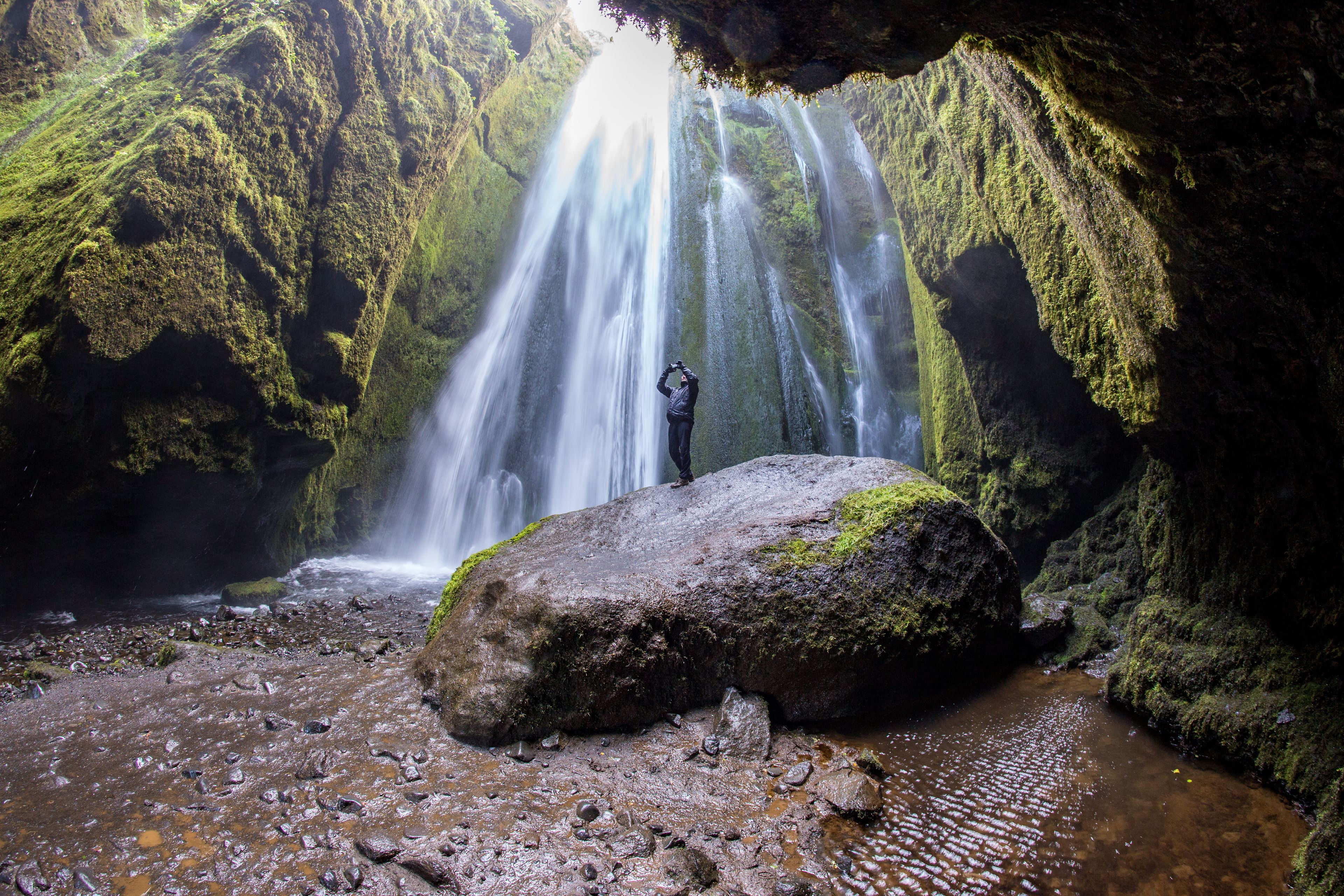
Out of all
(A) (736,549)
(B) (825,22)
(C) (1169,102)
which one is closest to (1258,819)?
(A) (736,549)

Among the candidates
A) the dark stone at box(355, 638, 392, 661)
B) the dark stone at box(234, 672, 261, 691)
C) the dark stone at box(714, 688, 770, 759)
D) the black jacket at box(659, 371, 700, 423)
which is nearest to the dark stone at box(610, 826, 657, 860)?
the dark stone at box(714, 688, 770, 759)

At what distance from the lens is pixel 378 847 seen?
3.00 meters

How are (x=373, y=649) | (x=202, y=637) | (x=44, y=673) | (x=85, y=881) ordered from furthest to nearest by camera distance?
1. (x=202, y=637)
2. (x=373, y=649)
3. (x=44, y=673)
4. (x=85, y=881)

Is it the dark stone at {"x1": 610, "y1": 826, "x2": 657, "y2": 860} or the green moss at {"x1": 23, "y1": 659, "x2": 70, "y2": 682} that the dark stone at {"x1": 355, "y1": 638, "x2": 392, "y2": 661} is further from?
the dark stone at {"x1": 610, "y1": 826, "x2": 657, "y2": 860}

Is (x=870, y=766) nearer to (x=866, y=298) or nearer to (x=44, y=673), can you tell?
(x=44, y=673)

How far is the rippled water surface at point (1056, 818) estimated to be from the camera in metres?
3.18

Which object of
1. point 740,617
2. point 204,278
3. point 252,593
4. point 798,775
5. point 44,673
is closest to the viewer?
point 798,775

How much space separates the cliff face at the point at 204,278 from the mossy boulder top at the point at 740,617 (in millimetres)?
5024

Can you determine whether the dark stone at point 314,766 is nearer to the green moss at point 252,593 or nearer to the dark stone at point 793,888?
the dark stone at point 793,888

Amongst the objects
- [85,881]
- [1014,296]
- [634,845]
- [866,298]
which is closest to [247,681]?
[85,881]

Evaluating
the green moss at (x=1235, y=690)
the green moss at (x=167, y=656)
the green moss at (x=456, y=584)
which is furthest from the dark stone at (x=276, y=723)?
the green moss at (x=1235, y=690)

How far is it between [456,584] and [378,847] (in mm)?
A: 3480

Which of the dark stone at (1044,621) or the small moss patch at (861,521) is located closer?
the small moss patch at (861,521)

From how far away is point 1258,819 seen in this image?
3717 millimetres
